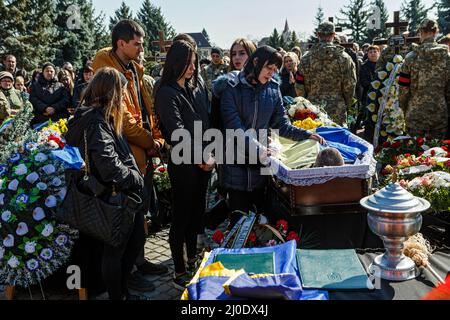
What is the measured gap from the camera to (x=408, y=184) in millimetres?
3615

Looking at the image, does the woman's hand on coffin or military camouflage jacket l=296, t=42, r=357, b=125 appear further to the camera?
military camouflage jacket l=296, t=42, r=357, b=125

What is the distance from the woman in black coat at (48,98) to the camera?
7.99m

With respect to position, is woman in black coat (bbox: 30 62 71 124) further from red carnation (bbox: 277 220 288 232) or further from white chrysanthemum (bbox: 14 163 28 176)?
red carnation (bbox: 277 220 288 232)

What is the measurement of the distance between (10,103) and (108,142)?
5.31m

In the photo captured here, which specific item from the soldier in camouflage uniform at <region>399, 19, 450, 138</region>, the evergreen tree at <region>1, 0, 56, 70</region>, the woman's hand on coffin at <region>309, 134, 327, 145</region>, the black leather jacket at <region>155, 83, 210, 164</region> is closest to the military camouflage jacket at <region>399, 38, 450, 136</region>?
the soldier in camouflage uniform at <region>399, 19, 450, 138</region>

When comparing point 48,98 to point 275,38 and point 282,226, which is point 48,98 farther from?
point 275,38

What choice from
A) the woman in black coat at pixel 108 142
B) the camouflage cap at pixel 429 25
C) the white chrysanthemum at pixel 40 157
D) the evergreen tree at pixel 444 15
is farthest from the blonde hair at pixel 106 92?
the evergreen tree at pixel 444 15

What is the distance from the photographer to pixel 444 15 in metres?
34.9

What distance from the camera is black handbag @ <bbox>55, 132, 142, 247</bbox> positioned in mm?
2869

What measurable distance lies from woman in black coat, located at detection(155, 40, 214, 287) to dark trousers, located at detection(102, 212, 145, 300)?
374 mm

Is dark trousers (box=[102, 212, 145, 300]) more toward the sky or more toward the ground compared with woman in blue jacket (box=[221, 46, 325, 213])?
more toward the ground

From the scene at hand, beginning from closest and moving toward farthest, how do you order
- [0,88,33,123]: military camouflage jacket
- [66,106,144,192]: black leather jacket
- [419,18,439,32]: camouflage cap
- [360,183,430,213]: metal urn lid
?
[360,183,430,213]: metal urn lid < [66,106,144,192]: black leather jacket < [419,18,439,32]: camouflage cap < [0,88,33,123]: military camouflage jacket

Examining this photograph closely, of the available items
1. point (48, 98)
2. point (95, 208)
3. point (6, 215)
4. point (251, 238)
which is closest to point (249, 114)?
point (251, 238)

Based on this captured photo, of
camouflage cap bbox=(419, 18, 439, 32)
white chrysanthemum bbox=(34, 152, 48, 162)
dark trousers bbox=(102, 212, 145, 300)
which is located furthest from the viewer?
camouflage cap bbox=(419, 18, 439, 32)
